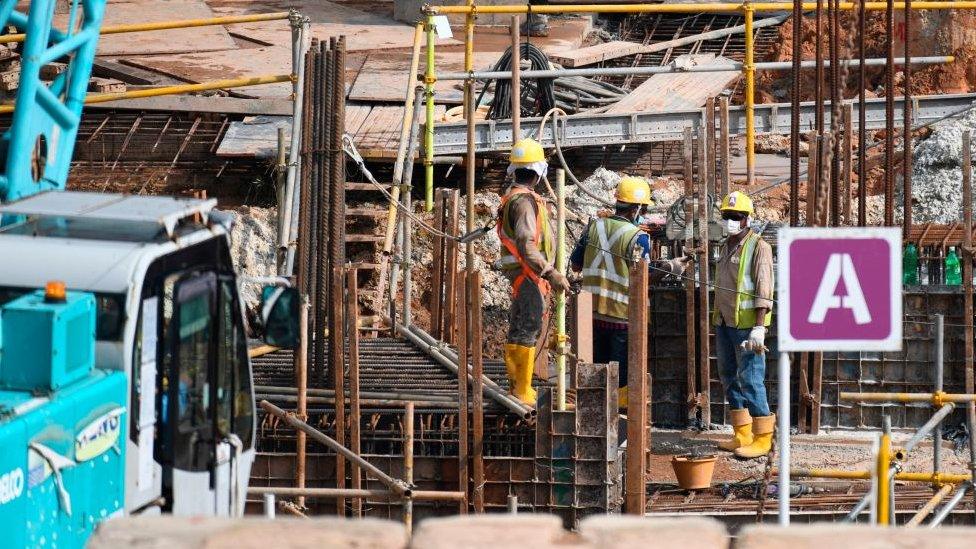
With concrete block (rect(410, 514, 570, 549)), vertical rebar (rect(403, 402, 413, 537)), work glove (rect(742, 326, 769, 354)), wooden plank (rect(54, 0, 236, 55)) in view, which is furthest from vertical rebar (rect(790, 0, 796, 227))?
wooden plank (rect(54, 0, 236, 55))

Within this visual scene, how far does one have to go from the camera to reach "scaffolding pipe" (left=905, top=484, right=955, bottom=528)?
33.4 ft

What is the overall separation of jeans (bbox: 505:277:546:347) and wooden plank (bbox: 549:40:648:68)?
27.0 ft

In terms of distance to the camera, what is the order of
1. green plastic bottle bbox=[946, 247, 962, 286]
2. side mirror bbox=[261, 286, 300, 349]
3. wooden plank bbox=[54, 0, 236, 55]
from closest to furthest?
side mirror bbox=[261, 286, 300, 349], green plastic bottle bbox=[946, 247, 962, 286], wooden plank bbox=[54, 0, 236, 55]

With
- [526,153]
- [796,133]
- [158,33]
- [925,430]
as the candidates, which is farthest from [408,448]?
[158,33]

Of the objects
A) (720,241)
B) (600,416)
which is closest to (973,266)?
(720,241)

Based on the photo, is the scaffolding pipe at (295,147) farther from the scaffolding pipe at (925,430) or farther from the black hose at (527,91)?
the scaffolding pipe at (925,430)

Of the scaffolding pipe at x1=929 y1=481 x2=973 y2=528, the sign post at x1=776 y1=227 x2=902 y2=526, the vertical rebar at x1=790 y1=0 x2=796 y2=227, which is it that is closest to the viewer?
the sign post at x1=776 y1=227 x2=902 y2=526

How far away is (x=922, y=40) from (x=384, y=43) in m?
6.72

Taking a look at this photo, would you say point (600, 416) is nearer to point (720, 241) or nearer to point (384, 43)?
point (720, 241)

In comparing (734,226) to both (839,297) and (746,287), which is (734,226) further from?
(839,297)

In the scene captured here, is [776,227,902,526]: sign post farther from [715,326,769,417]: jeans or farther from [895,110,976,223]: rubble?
[895,110,976,223]: rubble

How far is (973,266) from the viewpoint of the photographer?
12.9 metres

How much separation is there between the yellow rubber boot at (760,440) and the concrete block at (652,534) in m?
6.78

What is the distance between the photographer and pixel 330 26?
2166cm
